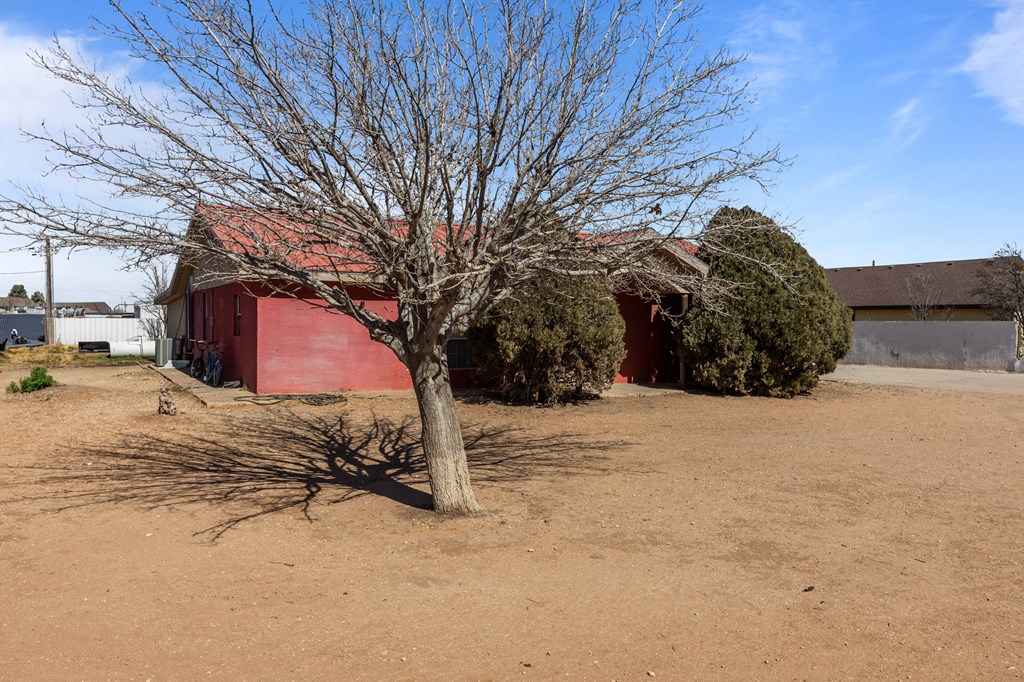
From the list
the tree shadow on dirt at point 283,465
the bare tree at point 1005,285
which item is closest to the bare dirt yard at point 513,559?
the tree shadow on dirt at point 283,465

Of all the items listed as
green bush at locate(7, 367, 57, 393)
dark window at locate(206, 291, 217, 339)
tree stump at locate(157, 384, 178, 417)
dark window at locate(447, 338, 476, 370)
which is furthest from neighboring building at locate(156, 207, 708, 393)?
green bush at locate(7, 367, 57, 393)

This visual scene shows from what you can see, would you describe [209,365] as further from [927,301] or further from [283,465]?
[927,301]

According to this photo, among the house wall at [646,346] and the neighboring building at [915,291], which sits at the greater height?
the neighboring building at [915,291]

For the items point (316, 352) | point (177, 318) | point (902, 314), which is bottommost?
point (316, 352)

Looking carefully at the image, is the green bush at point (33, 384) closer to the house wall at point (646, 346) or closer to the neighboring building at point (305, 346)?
the neighboring building at point (305, 346)

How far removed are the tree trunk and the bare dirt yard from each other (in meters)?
0.24

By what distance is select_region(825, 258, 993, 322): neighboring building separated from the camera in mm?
33656

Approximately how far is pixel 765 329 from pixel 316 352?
353 inches

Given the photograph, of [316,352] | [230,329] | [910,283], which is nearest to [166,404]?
[316,352]

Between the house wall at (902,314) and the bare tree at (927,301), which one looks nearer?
the bare tree at (927,301)

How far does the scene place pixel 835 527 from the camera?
261 inches

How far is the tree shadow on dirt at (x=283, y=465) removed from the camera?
7570mm

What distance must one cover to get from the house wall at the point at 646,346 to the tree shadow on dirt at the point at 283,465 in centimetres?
703

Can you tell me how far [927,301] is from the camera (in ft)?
109
